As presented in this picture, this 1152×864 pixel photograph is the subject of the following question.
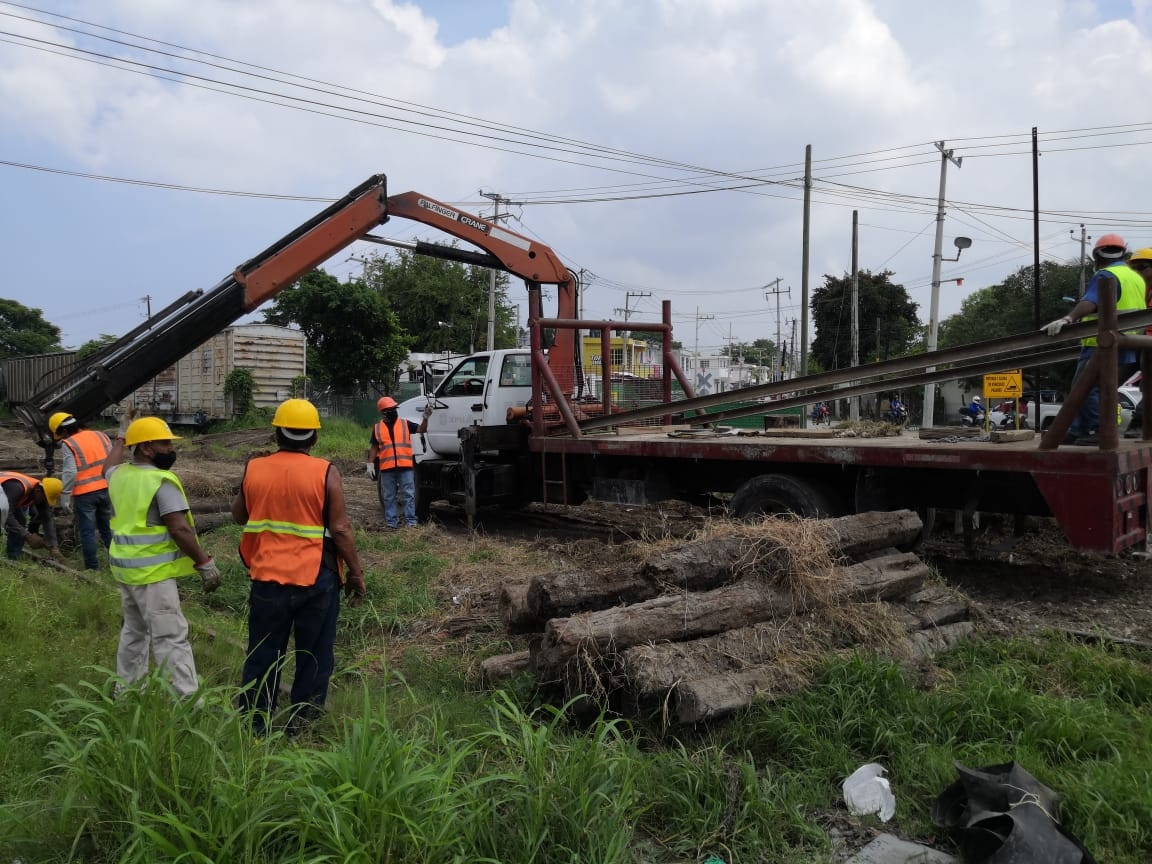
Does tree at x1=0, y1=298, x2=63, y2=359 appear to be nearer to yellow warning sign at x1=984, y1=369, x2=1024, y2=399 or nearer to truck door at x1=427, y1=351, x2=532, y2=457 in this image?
truck door at x1=427, y1=351, x2=532, y2=457

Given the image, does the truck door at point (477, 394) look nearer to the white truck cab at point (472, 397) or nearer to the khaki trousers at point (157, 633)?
the white truck cab at point (472, 397)

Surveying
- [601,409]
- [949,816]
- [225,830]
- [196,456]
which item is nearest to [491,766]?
[225,830]

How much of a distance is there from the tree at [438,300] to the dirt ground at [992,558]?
2761 centimetres

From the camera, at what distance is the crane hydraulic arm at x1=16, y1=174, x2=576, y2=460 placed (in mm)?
9047

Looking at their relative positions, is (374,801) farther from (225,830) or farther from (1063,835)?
(1063,835)

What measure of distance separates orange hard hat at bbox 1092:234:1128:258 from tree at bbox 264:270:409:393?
25.3 metres

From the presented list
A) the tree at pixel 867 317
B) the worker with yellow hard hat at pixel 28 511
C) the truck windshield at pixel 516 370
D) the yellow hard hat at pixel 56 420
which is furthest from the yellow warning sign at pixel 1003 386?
the tree at pixel 867 317

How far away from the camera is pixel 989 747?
354cm

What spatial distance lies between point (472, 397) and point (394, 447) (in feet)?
3.97

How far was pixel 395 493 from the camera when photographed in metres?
9.88

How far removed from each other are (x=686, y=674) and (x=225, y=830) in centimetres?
207

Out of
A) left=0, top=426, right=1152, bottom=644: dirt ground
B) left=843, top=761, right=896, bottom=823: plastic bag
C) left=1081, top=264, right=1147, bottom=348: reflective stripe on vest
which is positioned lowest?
left=843, top=761, right=896, bottom=823: plastic bag

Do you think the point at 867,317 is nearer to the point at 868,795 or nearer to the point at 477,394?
the point at 477,394

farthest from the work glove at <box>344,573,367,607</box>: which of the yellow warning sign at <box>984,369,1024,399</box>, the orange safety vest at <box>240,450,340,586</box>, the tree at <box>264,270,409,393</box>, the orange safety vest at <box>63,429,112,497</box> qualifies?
the tree at <box>264,270,409,393</box>
